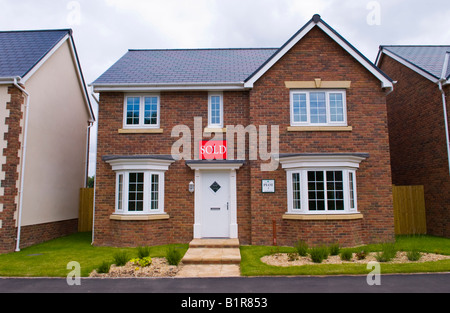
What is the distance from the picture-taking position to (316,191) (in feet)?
37.1

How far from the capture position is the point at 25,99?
11.8 metres

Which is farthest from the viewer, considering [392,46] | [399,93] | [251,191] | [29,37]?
[392,46]

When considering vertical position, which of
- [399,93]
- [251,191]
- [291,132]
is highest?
[399,93]

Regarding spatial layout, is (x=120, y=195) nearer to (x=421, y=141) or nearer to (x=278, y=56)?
(x=278, y=56)

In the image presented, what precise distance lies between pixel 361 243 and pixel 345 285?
4905mm

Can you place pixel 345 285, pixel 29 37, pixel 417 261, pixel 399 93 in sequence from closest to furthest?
pixel 345 285 < pixel 417 261 < pixel 29 37 < pixel 399 93

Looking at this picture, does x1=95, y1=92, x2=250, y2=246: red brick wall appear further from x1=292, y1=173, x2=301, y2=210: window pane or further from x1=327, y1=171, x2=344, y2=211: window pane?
x1=327, y1=171, x2=344, y2=211: window pane

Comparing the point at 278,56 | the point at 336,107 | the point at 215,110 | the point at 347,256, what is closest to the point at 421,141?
the point at 336,107

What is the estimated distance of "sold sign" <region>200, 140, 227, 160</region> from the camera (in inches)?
479

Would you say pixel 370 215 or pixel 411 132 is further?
pixel 411 132

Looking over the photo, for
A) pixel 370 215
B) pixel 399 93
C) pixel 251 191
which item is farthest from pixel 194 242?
pixel 399 93

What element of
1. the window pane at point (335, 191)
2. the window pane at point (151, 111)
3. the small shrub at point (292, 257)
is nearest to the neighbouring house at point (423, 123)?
the window pane at point (335, 191)

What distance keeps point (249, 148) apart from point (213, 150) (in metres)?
1.33

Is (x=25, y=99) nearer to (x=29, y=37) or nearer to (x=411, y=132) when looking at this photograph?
(x=29, y=37)
